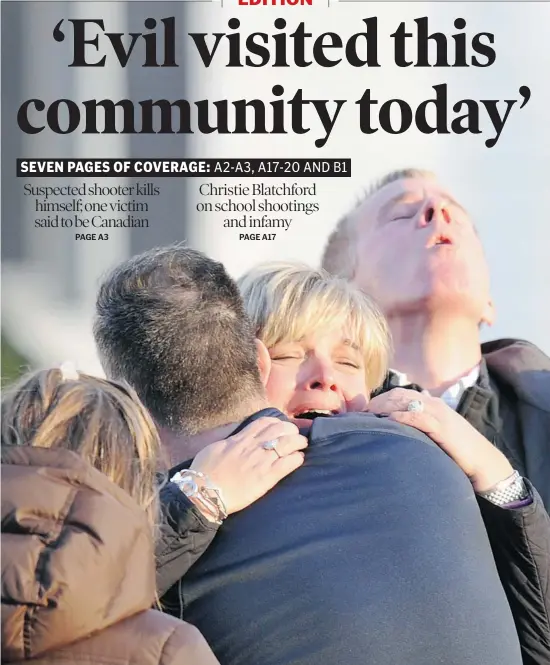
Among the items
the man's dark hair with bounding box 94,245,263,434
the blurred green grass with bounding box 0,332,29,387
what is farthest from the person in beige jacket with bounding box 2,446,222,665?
the blurred green grass with bounding box 0,332,29,387

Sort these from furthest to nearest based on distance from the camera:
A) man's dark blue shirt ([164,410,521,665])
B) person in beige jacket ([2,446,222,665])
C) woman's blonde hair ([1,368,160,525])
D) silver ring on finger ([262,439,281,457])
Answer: silver ring on finger ([262,439,281,457]) → man's dark blue shirt ([164,410,521,665]) → woman's blonde hair ([1,368,160,525]) → person in beige jacket ([2,446,222,665])

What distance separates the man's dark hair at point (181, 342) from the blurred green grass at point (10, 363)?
223 millimetres

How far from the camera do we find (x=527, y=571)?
1.56 m

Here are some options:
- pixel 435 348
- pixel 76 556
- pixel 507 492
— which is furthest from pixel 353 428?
pixel 435 348

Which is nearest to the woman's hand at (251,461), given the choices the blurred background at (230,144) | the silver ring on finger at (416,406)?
the silver ring on finger at (416,406)

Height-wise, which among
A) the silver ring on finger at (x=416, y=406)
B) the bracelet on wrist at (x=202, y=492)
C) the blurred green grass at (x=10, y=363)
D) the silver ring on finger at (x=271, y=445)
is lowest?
the bracelet on wrist at (x=202, y=492)

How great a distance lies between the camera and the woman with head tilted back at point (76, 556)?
102 centimetres

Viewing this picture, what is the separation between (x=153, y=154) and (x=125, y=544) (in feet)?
3.24

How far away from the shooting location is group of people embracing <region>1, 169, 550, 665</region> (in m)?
1.06

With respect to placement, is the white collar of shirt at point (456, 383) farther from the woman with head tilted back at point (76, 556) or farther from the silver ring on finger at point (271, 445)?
the woman with head tilted back at point (76, 556)

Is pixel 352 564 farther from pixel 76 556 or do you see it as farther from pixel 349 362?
pixel 349 362

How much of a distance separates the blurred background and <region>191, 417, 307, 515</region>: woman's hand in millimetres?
501

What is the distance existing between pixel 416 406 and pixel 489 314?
0.46 metres

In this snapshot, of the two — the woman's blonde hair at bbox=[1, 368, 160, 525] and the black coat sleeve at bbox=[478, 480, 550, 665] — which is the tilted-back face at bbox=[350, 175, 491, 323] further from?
the woman's blonde hair at bbox=[1, 368, 160, 525]
